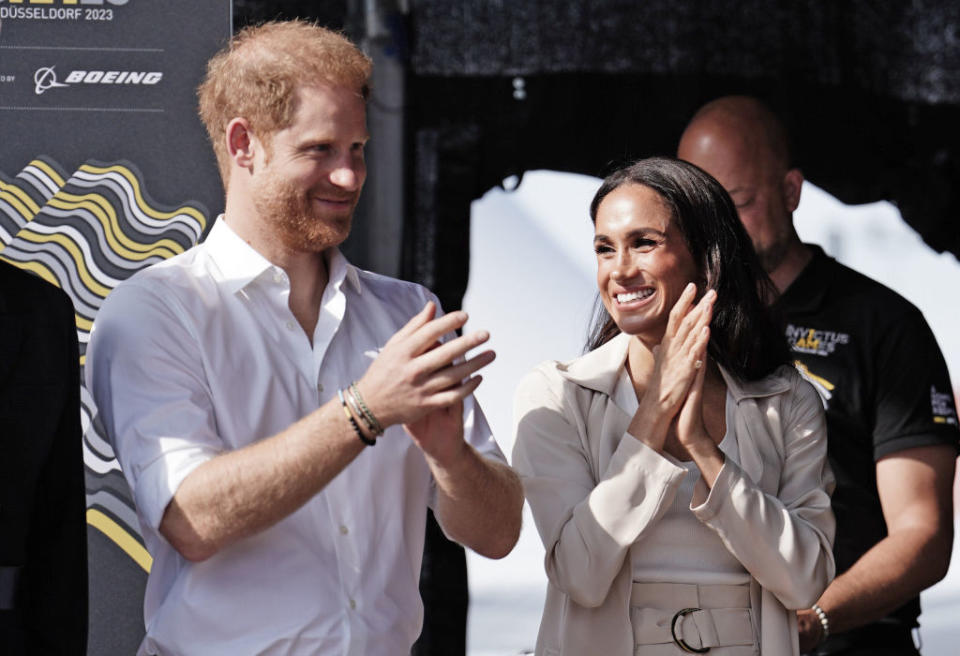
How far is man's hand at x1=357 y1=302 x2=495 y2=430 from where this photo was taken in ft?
6.38

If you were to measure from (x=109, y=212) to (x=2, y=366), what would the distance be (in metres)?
0.90

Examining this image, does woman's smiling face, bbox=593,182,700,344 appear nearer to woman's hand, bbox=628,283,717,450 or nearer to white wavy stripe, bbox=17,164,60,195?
woman's hand, bbox=628,283,717,450

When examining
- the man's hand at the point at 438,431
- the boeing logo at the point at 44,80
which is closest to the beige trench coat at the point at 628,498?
the man's hand at the point at 438,431

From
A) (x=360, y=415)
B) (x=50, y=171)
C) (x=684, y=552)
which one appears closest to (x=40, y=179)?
(x=50, y=171)

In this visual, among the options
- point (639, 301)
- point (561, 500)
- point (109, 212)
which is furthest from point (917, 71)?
point (109, 212)

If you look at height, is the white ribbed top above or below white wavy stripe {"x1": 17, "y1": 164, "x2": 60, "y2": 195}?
below

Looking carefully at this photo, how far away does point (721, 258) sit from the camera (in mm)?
2701

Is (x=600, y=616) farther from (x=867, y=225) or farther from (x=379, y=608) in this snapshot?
(x=867, y=225)

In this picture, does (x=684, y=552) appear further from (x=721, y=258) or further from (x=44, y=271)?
(x=44, y=271)

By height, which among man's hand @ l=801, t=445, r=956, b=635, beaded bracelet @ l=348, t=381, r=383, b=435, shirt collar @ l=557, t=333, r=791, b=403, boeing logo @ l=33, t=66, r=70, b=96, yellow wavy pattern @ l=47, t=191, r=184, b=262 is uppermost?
boeing logo @ l=33, t=66, r=70, b=96

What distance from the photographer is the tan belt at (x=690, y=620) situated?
2383mm

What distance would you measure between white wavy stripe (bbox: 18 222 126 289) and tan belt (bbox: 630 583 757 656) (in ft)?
4.41

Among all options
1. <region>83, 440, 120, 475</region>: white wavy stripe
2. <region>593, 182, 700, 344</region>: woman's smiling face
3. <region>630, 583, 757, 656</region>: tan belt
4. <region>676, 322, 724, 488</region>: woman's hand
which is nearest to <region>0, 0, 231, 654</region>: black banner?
<region>83, 440, 120, 475</region>: white wavy stripe

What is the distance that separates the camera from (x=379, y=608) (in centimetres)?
220
